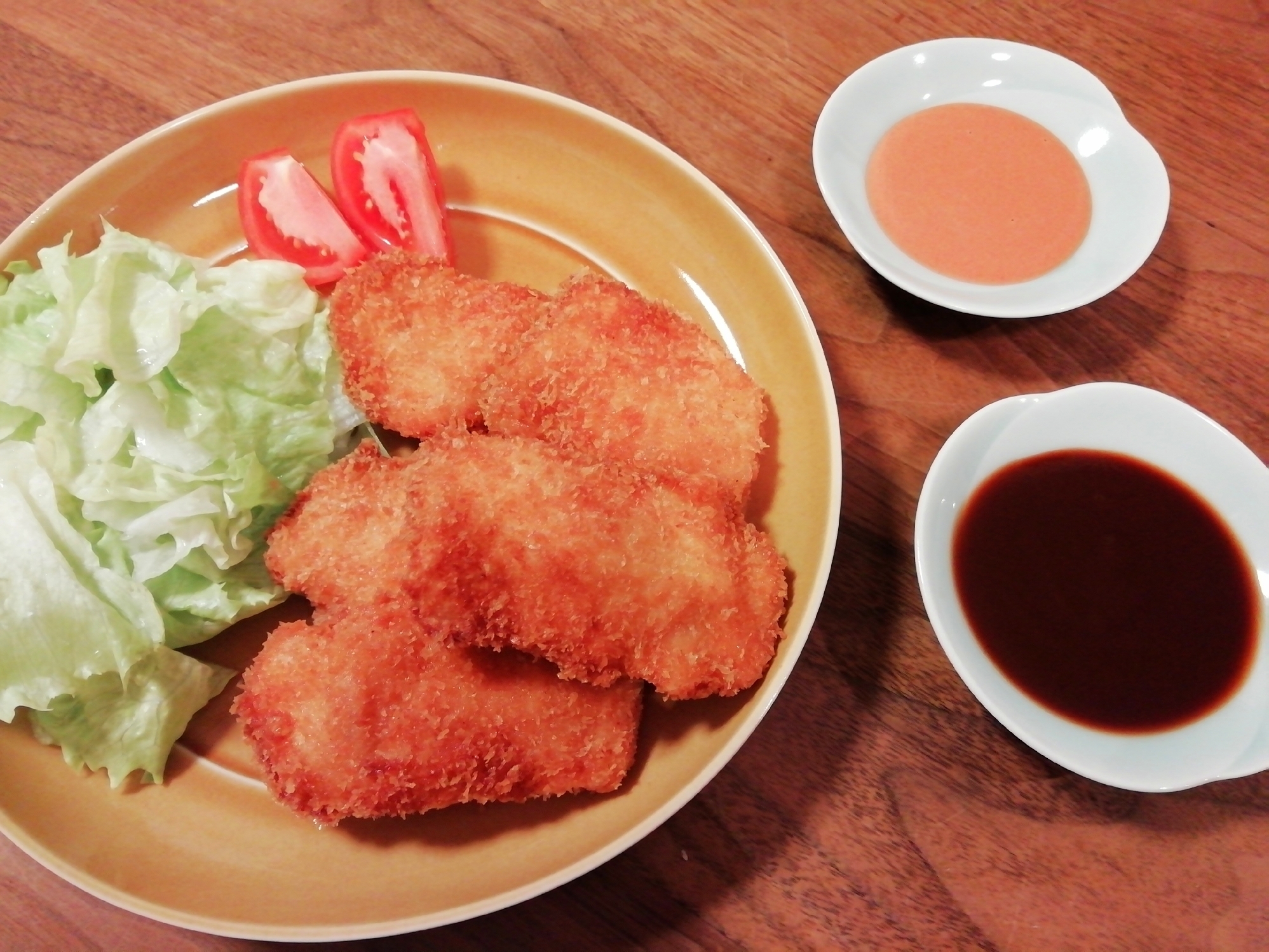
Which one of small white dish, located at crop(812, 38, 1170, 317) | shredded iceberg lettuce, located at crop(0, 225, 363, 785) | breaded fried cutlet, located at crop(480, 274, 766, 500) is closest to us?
shredded iceberg lettuce, located at crop(0, 225, 363, 785)

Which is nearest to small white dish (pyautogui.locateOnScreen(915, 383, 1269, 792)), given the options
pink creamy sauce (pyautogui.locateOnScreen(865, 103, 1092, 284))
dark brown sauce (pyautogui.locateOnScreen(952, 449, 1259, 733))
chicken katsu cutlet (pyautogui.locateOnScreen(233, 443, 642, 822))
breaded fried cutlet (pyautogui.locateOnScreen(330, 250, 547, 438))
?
dark brown sauce (pyautogui.locateOnScreen(952, 449, 1259, 733))

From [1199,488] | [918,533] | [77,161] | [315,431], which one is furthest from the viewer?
[77,161]

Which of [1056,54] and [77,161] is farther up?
[77,161]

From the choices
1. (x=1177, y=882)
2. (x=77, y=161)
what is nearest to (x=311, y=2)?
(x=77, y=161)

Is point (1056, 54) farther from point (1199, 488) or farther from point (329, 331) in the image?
point (329, 331)

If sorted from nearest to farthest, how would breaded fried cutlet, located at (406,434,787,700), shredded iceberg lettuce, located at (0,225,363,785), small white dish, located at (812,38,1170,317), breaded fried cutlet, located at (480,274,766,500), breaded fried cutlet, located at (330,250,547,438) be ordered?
breaded fried cutlet, located at (406,434,787,700) → shredded iceberg lettuce, located at (0,225,363,785) → breaded fried cutlet, located at (480,274,766,500) → breaded fried cutlet, located at (330,250,547,438) → small white dish, located at (812,38,1170,317)

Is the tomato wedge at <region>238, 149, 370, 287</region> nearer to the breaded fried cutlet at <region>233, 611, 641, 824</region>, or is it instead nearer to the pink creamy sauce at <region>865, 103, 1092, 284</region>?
the breaded fried cutlet at <region>233, 611, 641, 824</region>

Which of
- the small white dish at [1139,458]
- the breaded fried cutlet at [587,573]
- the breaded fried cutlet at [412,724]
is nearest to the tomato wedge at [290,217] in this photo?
the breaded fried cutlet at [587,573]
